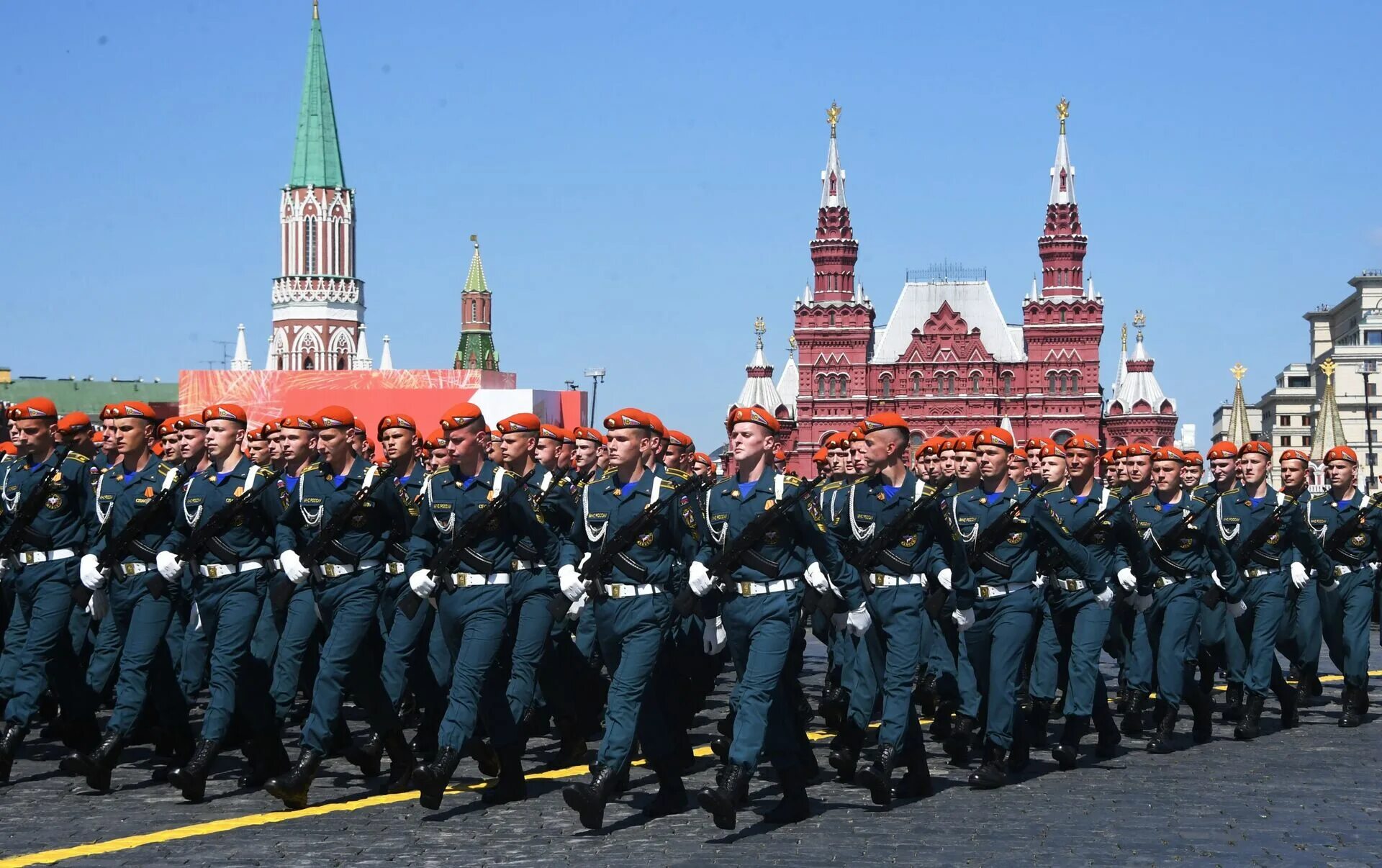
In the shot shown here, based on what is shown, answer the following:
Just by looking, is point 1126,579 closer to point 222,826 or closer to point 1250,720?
point 1250,720

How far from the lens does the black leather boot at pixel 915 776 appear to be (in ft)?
32.8

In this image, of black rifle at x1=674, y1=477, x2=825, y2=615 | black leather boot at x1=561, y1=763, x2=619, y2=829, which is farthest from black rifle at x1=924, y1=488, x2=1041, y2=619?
black leather boot at x1=561, y1=763, x2=619, y2=829

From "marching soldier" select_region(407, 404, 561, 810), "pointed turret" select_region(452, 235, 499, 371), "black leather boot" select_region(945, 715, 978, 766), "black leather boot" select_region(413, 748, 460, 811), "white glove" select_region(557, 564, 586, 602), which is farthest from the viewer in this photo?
"pointed turret" select_region(452, 235, 499, 371)

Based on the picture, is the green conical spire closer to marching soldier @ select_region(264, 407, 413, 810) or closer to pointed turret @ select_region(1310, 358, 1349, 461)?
pointed turret @ select_region(1310, 358, 1349, 461)

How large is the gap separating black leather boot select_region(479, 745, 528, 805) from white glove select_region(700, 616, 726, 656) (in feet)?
3.90

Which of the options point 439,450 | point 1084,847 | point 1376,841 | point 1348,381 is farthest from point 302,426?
point 1348,381

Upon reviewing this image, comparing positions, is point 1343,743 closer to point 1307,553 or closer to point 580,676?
point 1307,553

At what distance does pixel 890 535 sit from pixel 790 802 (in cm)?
173

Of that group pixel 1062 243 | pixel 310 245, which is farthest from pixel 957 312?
pixel 310 245

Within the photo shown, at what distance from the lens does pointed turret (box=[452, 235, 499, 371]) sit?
188750mm

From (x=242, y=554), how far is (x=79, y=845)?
2021 mm

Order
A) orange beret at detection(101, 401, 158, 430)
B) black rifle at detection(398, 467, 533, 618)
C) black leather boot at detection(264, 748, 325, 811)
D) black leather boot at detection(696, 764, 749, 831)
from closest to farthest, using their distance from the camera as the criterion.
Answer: black leather boot at detection(696, 764, 749, 831), black leather boot at detection(264, 748, 325, 811), black rifle at detection(398, 467, 533, 618), orange beret at detection(101, 401, 158, 430)

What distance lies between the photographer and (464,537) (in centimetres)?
956

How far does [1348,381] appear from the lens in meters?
134
